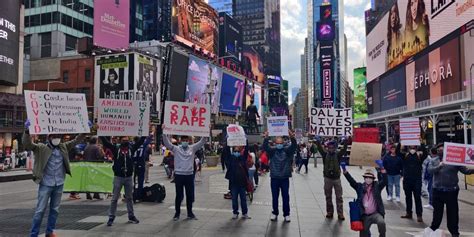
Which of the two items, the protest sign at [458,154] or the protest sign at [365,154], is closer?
the protest sign at [458,154]

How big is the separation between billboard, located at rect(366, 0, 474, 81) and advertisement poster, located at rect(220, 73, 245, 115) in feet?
88.2

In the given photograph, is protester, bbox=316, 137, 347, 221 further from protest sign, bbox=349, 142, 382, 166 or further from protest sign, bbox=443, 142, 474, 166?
protest sign, bbox=443, 142, 474, 166

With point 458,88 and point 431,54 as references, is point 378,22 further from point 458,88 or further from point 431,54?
point 458,88

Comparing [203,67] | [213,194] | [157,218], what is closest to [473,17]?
[203,67]

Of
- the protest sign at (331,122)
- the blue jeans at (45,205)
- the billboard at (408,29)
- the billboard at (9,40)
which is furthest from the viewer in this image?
the billboard at (408,29)

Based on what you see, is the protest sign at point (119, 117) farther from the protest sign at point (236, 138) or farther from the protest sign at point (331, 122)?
the protest sign at point (331, 122)

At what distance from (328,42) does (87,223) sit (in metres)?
131

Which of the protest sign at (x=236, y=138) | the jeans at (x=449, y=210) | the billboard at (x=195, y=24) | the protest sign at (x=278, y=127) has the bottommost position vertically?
the jeans at (x=449, y=210)

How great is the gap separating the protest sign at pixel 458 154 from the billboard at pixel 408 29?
43.1 metres

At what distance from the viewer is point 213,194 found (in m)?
13.6

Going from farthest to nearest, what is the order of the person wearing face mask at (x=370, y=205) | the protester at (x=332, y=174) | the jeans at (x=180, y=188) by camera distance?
the protester at (x=332, y=174) < the jeans at (x=180, y=188) < the person wearing face mask at (x=370, y=205)

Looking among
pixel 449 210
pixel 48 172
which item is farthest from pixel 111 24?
pixel 449 210

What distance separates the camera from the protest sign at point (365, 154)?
28.1 ft

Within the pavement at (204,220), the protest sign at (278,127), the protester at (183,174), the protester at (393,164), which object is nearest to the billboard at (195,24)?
the protest sign at (278,127)
